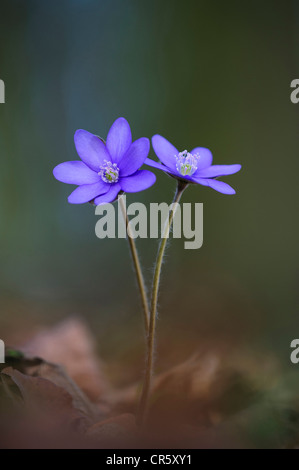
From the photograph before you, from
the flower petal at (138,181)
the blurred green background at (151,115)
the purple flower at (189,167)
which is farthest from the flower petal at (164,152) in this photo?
the blurred green background at (151,115)

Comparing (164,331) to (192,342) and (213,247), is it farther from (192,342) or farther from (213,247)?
(213,247)

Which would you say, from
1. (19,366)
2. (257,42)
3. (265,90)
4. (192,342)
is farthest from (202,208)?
(19,366)

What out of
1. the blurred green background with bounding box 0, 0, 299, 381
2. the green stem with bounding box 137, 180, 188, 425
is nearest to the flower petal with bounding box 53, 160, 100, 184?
the green stem with bounding box 137, 180, 188, 425

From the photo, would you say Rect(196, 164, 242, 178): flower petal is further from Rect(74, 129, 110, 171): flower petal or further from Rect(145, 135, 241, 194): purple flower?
Rect(74, 129, 110, 171): flower petal

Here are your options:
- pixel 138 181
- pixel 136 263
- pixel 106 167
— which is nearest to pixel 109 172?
pixel 106 167

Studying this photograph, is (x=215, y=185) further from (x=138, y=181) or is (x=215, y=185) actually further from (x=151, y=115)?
(x=151, y=115)

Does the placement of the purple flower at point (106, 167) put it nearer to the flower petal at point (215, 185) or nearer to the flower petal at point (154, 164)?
the flower petal at point (154, 164)
